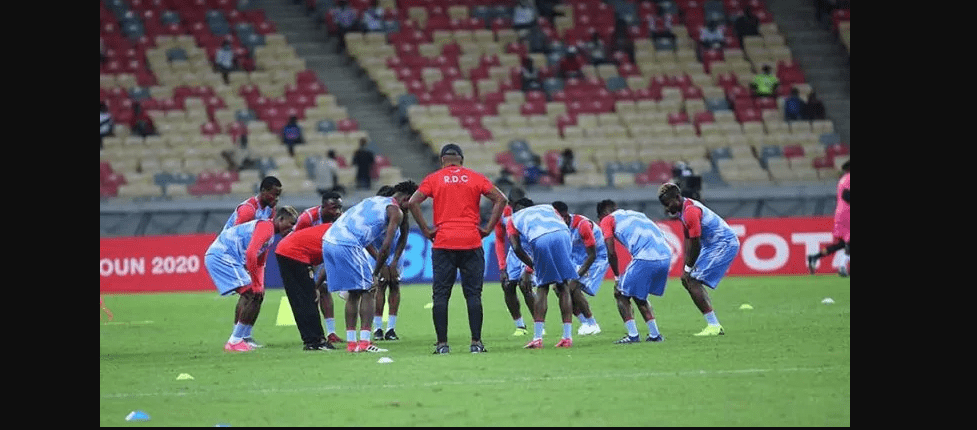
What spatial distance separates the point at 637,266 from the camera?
18500 mm

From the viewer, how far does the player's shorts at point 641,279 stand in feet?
60.3

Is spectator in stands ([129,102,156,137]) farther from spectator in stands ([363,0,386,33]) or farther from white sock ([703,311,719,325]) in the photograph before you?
white sock ([703,311,719,325])

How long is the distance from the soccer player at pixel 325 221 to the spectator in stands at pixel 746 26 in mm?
26193

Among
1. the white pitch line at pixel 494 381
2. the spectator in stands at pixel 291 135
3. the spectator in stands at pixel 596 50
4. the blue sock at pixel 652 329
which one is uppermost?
the spectator in stands at pixel 596 50

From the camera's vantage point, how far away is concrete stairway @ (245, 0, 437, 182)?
39.8 m

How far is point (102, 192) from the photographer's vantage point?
120ft

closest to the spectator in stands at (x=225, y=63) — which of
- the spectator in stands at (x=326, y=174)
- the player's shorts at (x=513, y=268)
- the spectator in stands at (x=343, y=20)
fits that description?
the spectator in stands at (x=343, y=20)

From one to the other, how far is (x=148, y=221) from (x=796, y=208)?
13323mm

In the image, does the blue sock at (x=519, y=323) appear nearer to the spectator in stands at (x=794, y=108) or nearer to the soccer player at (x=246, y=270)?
the soccer player at (x=246, y=270)

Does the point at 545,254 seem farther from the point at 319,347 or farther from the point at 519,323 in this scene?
the point at 519,323
